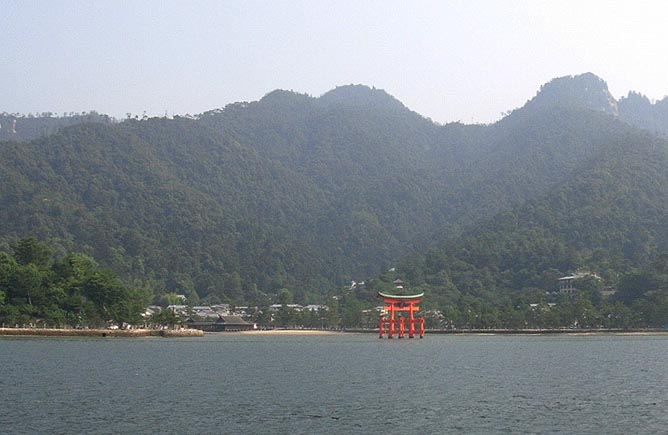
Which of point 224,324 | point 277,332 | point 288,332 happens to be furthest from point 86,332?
point 224,324

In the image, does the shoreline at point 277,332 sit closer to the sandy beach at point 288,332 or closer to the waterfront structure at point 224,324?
the sandy beach at point 288,332

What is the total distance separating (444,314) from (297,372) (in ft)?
263

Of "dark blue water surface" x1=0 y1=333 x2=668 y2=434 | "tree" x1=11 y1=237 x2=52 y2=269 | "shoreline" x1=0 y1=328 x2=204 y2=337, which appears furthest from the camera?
"tree" x1=11 y1=237 x2=52 y2=269

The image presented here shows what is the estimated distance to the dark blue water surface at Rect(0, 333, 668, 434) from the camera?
32156 millimetres

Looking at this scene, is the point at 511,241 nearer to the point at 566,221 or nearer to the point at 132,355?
the point at 566,221

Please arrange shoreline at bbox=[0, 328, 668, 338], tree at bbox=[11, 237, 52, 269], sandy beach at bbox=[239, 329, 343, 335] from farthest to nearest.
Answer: sandy beach at bbox=[239, 329, 343, 335], tree at bbox=[11, 237, 52, 269], shoreline at bbox=[0, 328, 668, 338]

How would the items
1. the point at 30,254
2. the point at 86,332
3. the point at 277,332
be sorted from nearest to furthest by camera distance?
the point at 86,332 → the point at 30,254 → the point at 277,332

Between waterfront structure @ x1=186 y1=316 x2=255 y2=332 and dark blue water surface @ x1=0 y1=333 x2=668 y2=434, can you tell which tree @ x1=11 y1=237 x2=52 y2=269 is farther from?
waterfront structure @ x1=186 y1=316 x2=255 y2=332

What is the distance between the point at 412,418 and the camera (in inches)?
1348

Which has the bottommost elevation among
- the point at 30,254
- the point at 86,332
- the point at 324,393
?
the point at 324,393

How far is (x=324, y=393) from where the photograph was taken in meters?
41.8

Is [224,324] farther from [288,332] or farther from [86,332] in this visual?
[86,332]

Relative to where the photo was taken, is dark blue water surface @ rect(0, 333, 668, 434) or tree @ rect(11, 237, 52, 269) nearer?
dark blue water surface @ rect(0, 333, 668, 434)

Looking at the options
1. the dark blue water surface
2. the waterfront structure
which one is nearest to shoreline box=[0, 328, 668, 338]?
the waterfront structure
